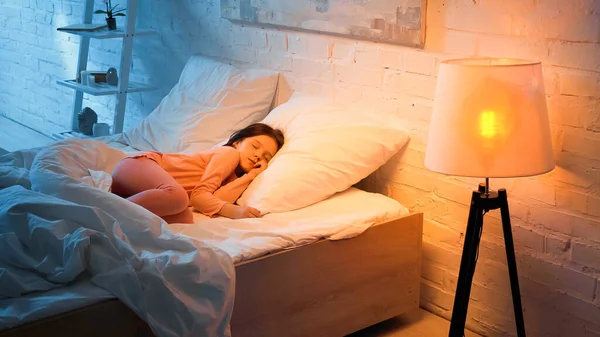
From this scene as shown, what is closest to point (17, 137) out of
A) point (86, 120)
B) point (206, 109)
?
point (86, 120)

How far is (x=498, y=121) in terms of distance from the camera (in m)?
2.11

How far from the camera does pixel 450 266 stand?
9.14ft

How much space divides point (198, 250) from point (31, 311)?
1.53ft

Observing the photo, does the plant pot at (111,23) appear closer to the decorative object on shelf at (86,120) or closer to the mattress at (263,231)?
the decorative object on shelf at (86,120)

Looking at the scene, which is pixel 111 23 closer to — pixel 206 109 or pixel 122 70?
pixel 122 70

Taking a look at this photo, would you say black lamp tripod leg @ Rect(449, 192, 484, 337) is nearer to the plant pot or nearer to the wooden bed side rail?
the wooden bed side rail

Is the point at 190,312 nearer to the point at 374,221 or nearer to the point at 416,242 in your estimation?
the point at 374,221

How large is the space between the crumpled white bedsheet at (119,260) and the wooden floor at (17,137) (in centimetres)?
289

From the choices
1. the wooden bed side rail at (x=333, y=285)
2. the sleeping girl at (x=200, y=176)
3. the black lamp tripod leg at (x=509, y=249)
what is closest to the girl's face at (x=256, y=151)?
the sleeping girl at (x=200, y=176)

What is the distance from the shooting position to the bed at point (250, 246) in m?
1.98

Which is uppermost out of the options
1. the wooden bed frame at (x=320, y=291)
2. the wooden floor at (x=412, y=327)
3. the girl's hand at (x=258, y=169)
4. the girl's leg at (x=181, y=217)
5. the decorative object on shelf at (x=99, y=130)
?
the decorative object on shelf at (x=99, y=130)

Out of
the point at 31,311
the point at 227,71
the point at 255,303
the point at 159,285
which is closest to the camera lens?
the point at 31,311

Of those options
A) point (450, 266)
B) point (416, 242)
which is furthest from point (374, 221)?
point (450, 266)

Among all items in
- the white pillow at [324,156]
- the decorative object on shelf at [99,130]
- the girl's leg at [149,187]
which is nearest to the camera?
the girl's leg at [149,187]
